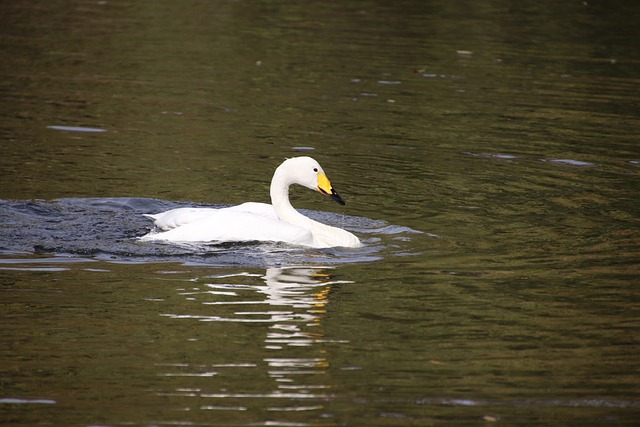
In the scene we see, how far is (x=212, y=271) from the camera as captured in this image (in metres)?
10.0

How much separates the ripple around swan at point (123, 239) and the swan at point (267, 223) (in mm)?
99

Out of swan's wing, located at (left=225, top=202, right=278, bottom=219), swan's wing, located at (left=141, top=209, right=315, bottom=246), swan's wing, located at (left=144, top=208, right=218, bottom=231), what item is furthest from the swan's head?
swan's wing, located at (left=144, top=208, right=218, bottom=231)

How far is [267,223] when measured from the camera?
10906 mm

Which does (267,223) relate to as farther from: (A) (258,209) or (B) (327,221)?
(B) (327,221)

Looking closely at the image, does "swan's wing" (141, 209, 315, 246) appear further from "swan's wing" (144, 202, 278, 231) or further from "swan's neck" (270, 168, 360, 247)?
"swan's neck" (270, 168, 360, 247)

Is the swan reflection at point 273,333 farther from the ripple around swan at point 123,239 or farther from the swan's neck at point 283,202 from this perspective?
the swan's neck at point 283,202

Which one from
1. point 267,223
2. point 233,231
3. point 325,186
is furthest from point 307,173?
point 233,231

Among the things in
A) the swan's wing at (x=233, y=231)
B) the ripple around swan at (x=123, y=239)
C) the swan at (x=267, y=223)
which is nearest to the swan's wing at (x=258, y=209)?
the swan at (x=267, y=223)

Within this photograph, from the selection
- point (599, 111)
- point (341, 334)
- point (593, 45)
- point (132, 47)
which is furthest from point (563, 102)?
point (341, 334)

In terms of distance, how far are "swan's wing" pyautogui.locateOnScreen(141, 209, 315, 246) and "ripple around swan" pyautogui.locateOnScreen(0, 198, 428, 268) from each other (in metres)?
0.08

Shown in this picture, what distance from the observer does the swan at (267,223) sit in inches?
424

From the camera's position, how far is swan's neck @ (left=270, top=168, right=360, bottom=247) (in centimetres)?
1114

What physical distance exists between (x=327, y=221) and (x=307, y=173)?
1173 mm

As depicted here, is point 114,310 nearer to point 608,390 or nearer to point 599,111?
point 608,390
